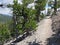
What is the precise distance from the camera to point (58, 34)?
22484 mm

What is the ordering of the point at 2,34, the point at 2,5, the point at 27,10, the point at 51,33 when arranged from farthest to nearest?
the point at 2,5, the point at 2,34, the point at 27,10, the point at 51,33

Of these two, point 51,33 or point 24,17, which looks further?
point 24,17

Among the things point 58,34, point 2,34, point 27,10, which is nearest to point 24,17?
point 27,10

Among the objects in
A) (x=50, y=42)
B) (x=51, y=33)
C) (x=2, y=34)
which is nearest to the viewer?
(x=50, y=42)

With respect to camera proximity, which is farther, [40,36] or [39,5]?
[39,5]

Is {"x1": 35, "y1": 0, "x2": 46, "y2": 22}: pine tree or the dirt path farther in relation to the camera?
{"x1": 35, "y1": 0, "x2": 46, "y2": 22}: pine tree

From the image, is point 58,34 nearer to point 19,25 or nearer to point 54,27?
point 54,27

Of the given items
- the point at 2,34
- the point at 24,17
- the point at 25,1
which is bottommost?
the point at 2,34

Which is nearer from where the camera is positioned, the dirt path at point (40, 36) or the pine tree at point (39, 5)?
the dirt path at point (40, 36)

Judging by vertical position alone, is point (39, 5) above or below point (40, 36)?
above

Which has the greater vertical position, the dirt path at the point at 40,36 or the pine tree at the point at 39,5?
the pine tree at the point at 39,5

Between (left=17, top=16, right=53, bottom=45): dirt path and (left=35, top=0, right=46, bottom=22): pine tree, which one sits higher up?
(left=35, top=0, right=46, bottom=22): pine tree

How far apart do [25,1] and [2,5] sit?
41.9 metres

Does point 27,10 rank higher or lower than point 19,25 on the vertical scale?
higher
